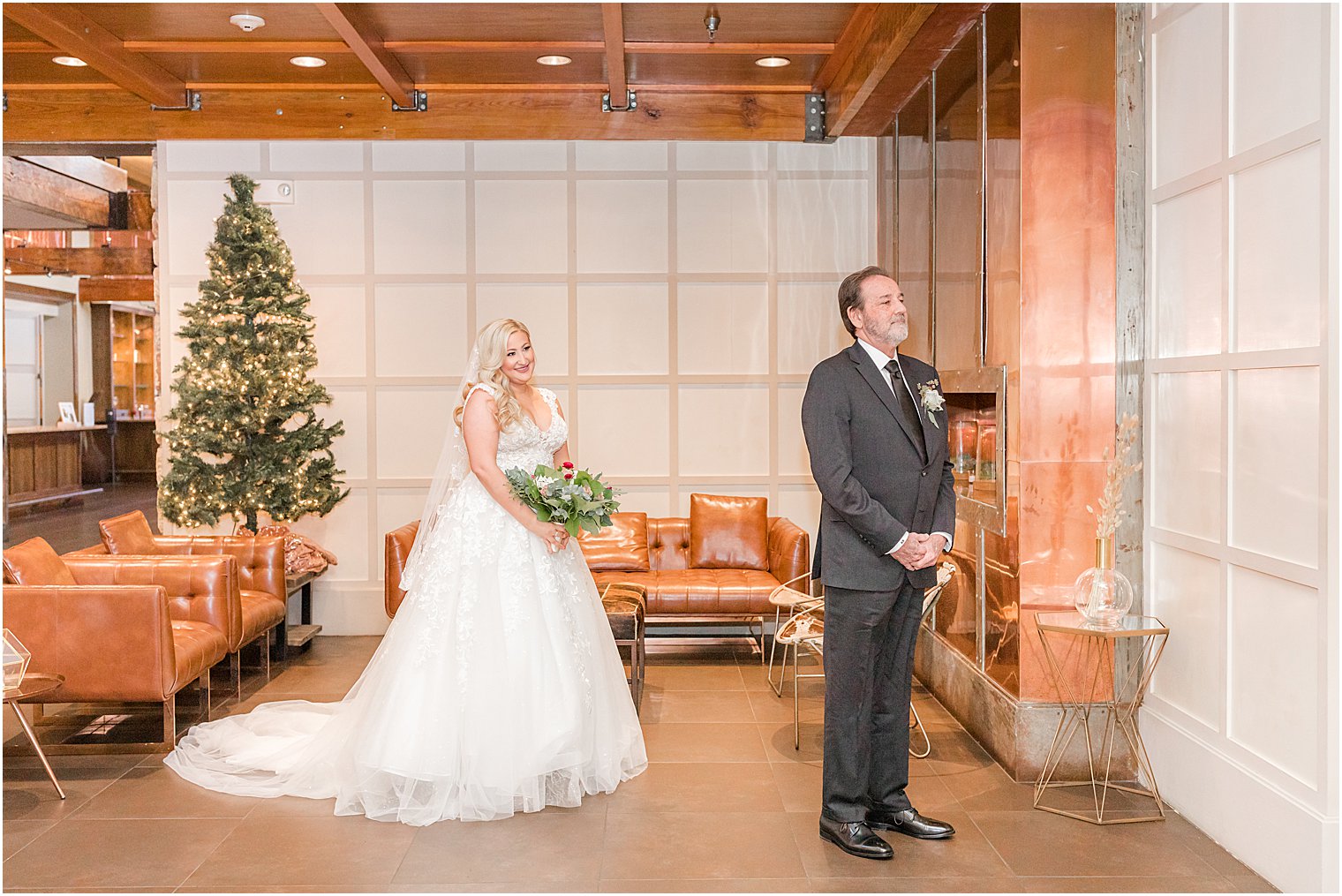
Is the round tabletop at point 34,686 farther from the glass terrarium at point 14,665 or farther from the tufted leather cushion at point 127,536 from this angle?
the tufted leather cushion at point 127,536

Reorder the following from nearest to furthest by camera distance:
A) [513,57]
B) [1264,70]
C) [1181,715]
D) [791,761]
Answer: [1264,70], [1181,715], [791,761], [513,57]

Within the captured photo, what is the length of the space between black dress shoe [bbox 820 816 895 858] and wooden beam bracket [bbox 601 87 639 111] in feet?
17.3

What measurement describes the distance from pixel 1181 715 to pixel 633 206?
5.07 meters

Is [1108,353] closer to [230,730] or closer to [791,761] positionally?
[791,761]

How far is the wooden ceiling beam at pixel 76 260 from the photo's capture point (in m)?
15.6

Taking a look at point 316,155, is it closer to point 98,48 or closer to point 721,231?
point 98,48

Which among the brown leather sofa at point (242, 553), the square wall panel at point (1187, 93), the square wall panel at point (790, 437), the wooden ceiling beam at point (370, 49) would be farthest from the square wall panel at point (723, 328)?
the square wall panel at point (1187, 93)

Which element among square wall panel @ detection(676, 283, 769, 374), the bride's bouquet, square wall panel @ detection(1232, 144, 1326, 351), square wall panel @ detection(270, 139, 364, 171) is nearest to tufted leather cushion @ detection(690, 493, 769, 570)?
square wall panel @ detection(676, 283, 769, 374)

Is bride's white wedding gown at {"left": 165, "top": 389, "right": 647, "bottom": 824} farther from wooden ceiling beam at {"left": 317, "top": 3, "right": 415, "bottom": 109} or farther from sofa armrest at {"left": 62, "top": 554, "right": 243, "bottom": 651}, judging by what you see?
wooden ceiling beam at {"left": 317, "top": 3, "right": 415, "bottom": 109}

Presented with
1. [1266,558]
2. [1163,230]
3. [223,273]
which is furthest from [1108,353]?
[223,273]

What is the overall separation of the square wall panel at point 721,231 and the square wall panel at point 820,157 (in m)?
0.35

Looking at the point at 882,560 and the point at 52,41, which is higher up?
the point at 52,41

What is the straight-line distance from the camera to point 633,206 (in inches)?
305

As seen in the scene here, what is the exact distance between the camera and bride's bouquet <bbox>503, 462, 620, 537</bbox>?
4.51m
